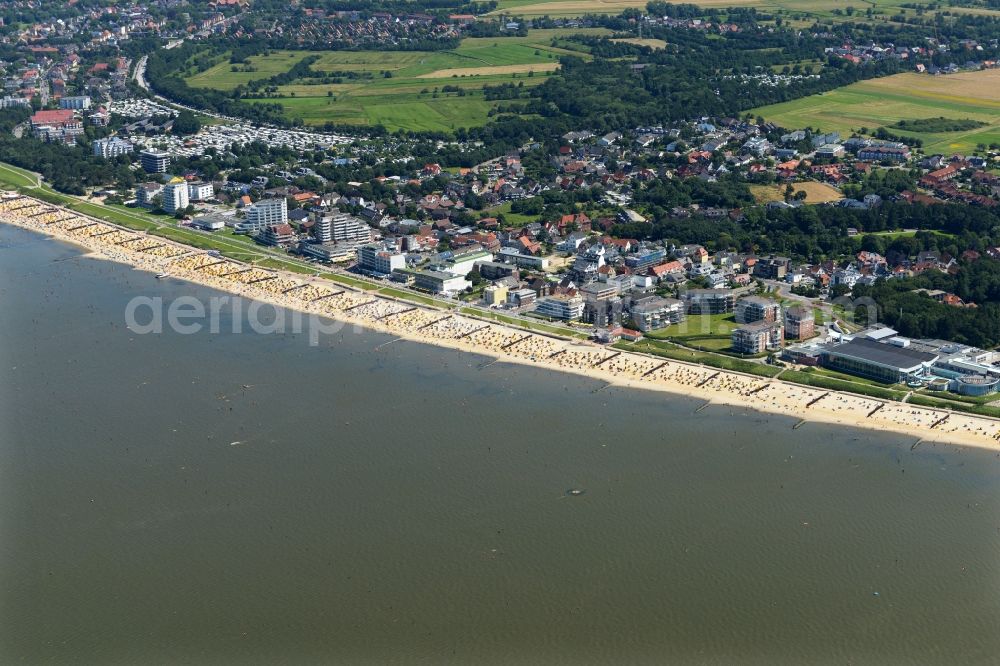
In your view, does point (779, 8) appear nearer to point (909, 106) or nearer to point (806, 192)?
point (909, 106)

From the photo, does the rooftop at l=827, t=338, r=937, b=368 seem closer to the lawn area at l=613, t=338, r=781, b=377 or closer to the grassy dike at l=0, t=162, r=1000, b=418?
the grassy dike at l=0, t=162, r=1000, b=418

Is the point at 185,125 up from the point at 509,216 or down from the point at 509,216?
up

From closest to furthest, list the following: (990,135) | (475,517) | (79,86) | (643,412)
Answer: (475,517), (643,412), (990,135), (79,86)

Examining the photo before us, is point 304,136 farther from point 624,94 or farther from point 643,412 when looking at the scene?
point 643,412

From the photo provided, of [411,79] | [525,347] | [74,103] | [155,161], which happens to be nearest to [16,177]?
[155,161]

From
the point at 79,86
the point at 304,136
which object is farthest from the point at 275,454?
the point at 79,86

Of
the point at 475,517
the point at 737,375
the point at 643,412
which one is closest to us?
the point at 475,517
